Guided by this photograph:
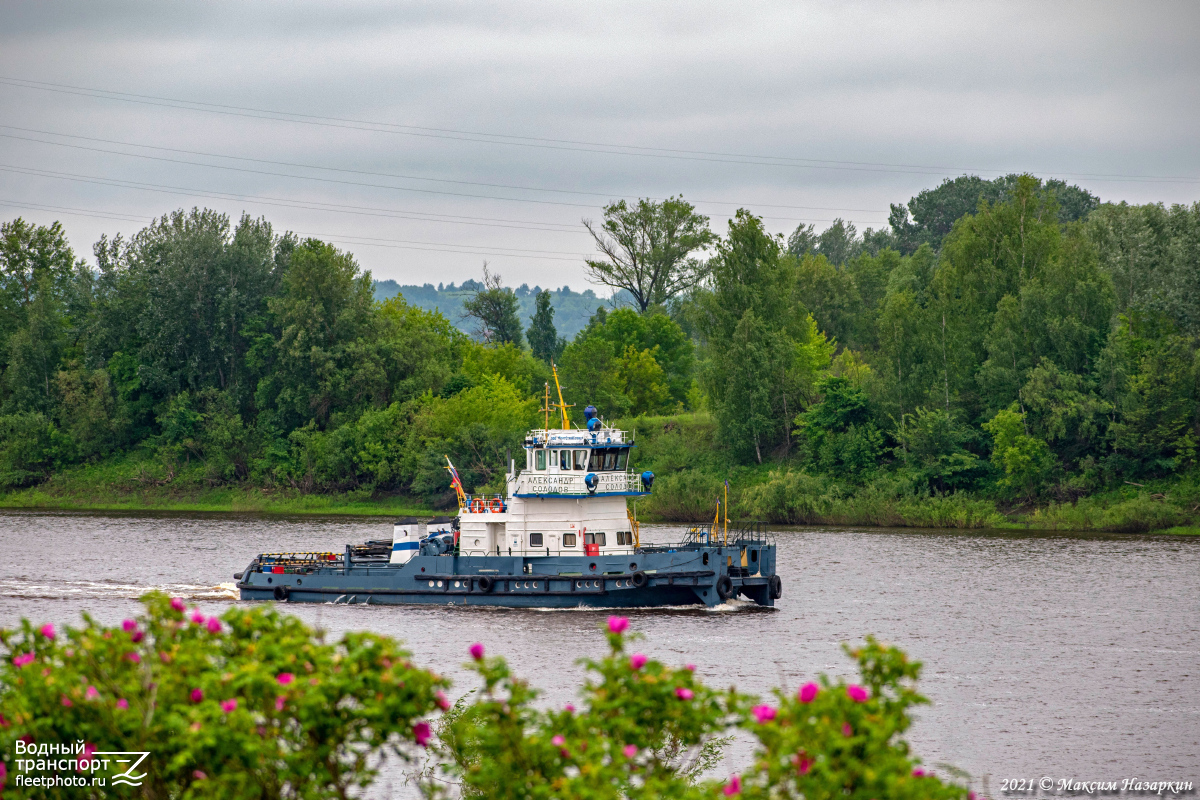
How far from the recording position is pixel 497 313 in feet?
341

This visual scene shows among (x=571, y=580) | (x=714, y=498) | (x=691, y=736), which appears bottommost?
(x=571, y=580)

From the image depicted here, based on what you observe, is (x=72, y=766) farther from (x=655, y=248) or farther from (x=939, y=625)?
(x=655, y=248)

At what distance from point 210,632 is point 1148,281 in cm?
6923

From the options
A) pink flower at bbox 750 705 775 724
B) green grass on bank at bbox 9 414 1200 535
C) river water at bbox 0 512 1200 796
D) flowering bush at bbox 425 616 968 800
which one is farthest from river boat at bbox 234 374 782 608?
pink flower at bbox 750 705 775 724

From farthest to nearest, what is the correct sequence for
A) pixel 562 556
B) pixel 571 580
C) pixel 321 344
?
1. pixel 321 344
2. pixel 562 556
3. pixel 571 580

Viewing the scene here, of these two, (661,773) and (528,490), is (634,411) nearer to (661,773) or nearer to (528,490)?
(528,490)

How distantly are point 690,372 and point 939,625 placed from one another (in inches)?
2451

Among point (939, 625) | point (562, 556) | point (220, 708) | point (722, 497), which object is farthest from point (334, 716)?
point (722, 497)

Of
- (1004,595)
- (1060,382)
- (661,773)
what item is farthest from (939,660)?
(1060,382)

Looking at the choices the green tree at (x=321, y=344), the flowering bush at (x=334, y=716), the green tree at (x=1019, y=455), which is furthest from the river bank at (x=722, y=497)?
the flowering bush at (x=334, y=716)

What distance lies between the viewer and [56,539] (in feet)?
191

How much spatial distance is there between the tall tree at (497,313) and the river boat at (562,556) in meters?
64.4

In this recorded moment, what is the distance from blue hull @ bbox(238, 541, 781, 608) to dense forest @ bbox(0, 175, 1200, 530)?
94.4 ft

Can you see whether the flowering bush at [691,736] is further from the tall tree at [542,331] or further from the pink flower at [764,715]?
the tall tree at [542,331]
